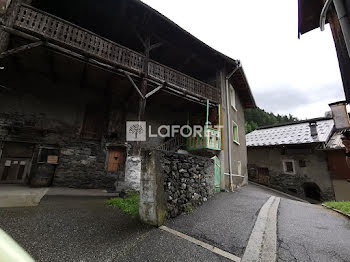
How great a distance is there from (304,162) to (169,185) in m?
13.3

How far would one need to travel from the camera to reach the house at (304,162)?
11.0 meters

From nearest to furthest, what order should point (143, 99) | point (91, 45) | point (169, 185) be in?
point (169, 185) < point (91, 45) < point (143, 99)

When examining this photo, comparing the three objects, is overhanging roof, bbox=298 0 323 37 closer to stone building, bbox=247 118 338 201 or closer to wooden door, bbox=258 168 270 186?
stone building, bbox=247 118 338 201

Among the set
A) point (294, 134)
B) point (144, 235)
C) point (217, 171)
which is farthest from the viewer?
point (294, 134)

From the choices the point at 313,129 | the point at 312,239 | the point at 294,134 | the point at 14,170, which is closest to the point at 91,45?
the point at 14,170

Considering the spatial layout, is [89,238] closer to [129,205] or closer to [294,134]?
[129,205]

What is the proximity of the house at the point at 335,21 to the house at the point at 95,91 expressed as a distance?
439 centimetres

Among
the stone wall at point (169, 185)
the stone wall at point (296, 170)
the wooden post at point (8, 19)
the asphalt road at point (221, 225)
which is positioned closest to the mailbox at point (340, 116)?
the asphalt road at point (221, 225)

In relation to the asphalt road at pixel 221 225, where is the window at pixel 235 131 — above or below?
above

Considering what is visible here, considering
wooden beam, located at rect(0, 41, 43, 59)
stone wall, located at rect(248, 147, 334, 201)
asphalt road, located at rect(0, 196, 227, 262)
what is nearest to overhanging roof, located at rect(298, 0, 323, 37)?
asphalt road, located at rect(0, 196, 227, 262)

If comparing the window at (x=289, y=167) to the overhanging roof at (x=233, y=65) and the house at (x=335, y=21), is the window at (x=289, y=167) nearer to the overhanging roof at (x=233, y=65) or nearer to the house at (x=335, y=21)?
the overhanging roof at (x=233, y=65)

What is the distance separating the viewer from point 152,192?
356 cm

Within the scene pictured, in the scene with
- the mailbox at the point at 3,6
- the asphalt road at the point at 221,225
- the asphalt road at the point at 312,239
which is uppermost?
the mailbox at the point at 3,6

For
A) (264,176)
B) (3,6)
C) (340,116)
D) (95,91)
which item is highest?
(3,6)
